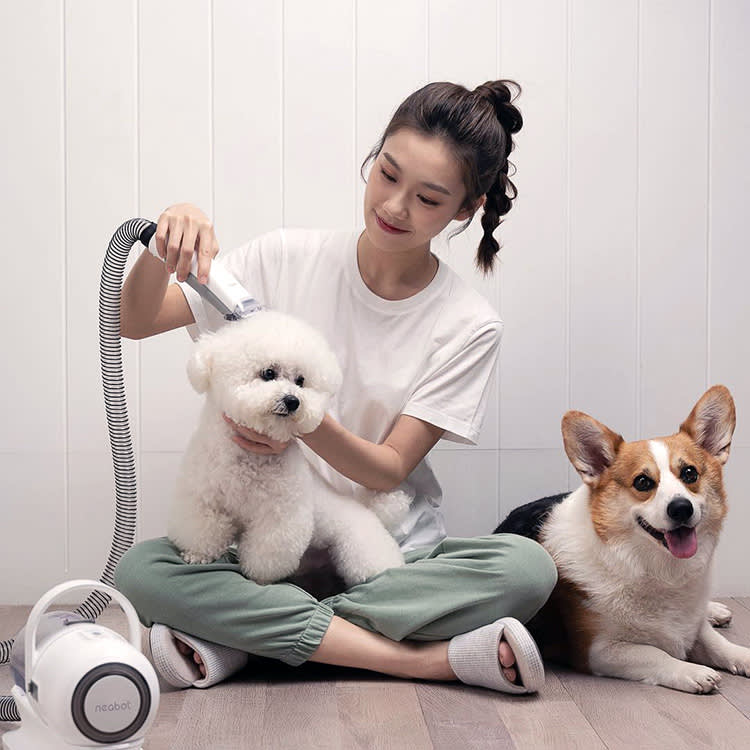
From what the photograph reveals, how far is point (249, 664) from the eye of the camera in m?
1.64

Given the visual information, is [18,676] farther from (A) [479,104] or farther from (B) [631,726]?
(A) [479,104]

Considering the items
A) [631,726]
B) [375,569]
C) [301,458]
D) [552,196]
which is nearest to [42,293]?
[301,458]

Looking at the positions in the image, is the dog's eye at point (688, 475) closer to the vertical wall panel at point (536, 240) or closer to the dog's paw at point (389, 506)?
the dog's paw at point (389, 506)

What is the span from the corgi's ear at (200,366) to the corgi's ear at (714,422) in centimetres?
83

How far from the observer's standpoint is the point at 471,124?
1.63 meters

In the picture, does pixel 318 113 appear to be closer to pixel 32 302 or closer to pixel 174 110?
pixel 174 110

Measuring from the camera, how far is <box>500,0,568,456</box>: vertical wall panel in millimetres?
2072

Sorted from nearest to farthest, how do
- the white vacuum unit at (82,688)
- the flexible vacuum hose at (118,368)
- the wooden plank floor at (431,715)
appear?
the white vacuum unit at (82,688)
the wooden plank floor at (431,715)
the flexible vacuum hose at (118,368)

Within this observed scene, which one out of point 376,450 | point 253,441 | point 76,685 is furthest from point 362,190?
point 76,685

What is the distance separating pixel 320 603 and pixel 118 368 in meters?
0.52

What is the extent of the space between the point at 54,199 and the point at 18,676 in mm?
1193

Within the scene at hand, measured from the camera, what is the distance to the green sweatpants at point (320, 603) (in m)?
1.48

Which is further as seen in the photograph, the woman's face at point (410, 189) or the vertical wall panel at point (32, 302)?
the vertical wall panel at point (32, 302)

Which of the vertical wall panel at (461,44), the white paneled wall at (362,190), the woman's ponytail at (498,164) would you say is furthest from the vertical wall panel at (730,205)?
the woman's ponytail at (498,164)
